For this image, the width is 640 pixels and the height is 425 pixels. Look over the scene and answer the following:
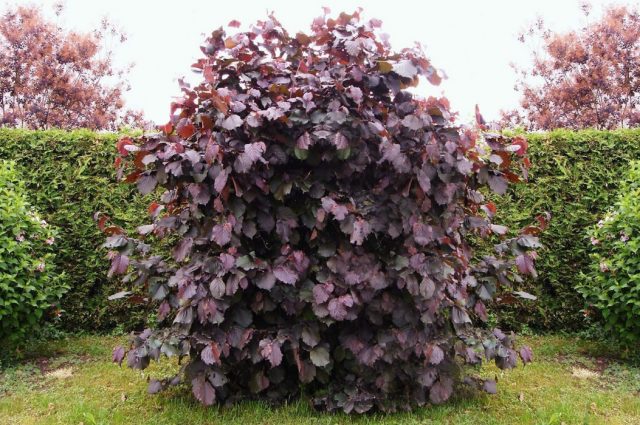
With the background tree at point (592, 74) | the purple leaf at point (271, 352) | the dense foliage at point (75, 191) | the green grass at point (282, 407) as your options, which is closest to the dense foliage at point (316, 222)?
the purple leaf at point (271, 352)

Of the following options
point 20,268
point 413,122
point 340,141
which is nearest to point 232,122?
point 340,141

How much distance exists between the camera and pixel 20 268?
15.7 ft

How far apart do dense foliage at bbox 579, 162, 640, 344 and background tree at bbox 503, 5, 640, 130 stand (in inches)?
557

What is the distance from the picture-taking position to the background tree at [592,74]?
17.5 metres

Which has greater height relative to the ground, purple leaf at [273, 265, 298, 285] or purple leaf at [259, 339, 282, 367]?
purple leaf at [273, 265, 298, 285]

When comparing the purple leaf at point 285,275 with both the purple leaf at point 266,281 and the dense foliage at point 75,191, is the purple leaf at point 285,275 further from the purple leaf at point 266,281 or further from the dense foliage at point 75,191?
the dense foliage at point 75,191

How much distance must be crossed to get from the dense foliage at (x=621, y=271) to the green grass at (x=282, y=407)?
0.40 m

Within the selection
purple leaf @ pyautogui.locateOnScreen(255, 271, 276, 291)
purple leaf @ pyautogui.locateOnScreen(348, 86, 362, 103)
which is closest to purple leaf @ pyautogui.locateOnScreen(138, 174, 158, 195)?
purple leaf @ pyautogui.locateOnScreen(255, 271, 276, 291)

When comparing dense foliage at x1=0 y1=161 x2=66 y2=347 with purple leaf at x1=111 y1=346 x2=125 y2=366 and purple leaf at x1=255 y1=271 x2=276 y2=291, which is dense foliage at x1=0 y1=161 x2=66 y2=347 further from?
purple leaf at x1=255 y1=271 x2=276 y2=291

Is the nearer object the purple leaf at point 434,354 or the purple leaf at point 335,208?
the purple leaf at point 335,208

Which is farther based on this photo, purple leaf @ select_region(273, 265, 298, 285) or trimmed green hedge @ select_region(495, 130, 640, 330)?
trimmed green hedge @ select_region(495, 130, 640, 330)

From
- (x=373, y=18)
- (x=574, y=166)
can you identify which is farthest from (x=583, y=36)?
(x=373, y=18)

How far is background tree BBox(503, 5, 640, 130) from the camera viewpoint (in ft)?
57.4

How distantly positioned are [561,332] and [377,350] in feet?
10.4
